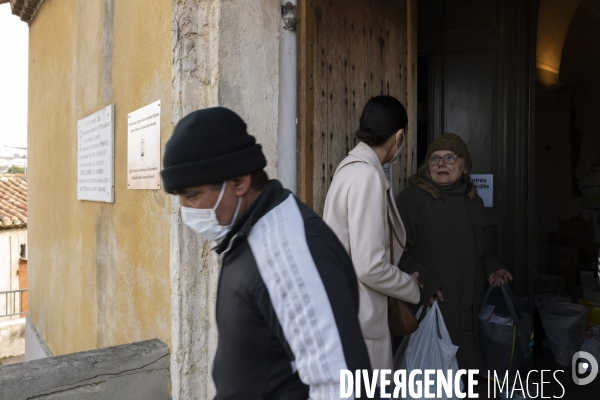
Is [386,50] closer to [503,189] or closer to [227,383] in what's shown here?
[503,189]

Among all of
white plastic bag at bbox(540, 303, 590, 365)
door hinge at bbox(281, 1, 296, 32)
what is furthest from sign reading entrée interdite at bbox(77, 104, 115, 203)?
white plastic bag at bbox(540, 303, 590, 365)

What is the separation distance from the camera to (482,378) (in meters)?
3.13

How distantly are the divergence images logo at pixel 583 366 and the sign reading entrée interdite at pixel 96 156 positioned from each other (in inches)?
144

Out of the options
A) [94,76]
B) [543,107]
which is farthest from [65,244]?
[543,107]

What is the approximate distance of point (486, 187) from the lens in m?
4.01

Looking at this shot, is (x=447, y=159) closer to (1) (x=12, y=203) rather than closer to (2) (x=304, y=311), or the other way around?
(2) (x=304, y=311)

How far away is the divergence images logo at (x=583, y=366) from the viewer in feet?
12.7

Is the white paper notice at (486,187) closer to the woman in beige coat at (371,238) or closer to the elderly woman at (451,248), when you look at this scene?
the elderly woman at (451,248)

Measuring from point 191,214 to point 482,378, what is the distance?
8.35ft

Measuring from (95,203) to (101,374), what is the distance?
166cm

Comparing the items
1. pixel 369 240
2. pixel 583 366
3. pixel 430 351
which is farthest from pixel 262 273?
pixel 583 366

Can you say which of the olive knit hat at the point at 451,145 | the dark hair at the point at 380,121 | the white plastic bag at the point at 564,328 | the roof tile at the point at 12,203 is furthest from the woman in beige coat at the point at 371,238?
the roof tile at the point at 12,203

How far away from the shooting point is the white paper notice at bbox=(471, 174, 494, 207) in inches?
157

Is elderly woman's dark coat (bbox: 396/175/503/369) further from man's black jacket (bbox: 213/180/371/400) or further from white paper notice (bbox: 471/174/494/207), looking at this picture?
man's black jacket (bbox: 213/180/371/400)
